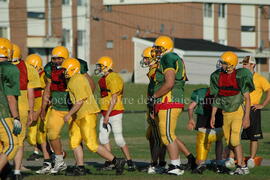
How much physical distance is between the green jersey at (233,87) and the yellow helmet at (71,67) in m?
2.34

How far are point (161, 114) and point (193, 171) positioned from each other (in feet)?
3.84

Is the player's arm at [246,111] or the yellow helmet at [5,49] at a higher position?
the yellow helmet at [5,49]

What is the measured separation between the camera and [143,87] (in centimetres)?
4925

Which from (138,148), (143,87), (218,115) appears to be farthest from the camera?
(143,87)

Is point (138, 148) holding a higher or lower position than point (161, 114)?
lower

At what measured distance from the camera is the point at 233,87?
1185cm

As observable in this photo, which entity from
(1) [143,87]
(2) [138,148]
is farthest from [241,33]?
(2) [138,148]

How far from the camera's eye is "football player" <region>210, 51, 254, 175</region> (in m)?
11.8

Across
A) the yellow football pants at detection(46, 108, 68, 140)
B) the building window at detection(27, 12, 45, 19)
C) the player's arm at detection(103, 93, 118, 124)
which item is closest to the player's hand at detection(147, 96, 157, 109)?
the player's arm at detection(103, 93, 118, 124)

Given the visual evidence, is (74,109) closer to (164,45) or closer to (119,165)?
(119,165)

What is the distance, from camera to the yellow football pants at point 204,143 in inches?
481

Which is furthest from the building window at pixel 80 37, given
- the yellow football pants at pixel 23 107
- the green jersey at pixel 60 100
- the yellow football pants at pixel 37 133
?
the yellow football pants at pixel 23 107

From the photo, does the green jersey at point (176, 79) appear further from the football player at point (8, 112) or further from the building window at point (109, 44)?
the building window at point (109, 44)

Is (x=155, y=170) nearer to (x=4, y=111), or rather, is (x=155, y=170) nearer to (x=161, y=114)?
(x=161, y=114)
